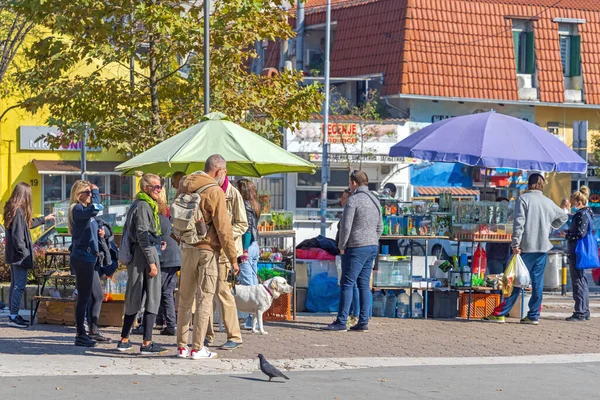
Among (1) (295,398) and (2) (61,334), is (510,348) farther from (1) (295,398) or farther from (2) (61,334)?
(2) (61,334)

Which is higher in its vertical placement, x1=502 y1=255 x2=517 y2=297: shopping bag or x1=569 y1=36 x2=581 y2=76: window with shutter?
x1=569 y1=36 x2=581 y2=76: window with shutter

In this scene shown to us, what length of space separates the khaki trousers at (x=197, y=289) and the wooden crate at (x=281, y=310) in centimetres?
362

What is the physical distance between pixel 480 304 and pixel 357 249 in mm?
2555

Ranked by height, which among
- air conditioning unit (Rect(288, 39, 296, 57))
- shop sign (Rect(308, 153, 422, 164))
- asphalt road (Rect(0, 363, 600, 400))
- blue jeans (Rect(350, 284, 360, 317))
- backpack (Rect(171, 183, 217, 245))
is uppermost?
air conditioning unit (Rect(288, 39, 296, 57))

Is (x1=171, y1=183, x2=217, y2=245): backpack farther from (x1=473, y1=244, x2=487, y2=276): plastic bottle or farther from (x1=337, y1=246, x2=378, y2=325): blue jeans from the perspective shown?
(x1=473, y1=244, x2=487, y2=276): plastic bottle

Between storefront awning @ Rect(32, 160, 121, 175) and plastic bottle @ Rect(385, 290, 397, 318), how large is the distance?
1049 inches

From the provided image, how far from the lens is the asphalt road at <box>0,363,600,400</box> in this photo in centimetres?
888

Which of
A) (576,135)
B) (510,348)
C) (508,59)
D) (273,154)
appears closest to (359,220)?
(273,154)

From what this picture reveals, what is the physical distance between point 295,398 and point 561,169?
7.57 meters

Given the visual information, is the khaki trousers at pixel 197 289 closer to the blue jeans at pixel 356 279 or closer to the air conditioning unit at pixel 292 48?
the blue jeans at pixel 356 279

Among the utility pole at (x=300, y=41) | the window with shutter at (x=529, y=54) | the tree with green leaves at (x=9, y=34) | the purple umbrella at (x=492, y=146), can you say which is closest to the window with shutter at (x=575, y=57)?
the window with shutter at (x=529, y=54)

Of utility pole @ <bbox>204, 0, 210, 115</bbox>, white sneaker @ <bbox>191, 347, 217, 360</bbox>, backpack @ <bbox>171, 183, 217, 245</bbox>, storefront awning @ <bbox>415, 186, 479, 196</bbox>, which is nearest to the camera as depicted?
backpack @ <bbox>171, 183, 217, 245</bbox>

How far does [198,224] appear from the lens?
1057cm

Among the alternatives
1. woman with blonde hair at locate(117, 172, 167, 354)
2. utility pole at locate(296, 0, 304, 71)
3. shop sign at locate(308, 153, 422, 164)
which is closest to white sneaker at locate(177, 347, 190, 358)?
woman with blonde hair at locate(117, 172, 167, 354)
